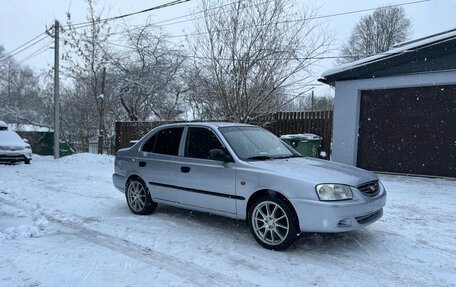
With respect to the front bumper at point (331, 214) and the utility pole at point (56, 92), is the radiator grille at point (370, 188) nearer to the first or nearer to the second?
the front bumper at point (331, 214)

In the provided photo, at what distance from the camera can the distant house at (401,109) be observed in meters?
10.6

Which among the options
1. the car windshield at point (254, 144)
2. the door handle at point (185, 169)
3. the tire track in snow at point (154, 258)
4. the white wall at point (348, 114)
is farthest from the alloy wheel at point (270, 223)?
the white wall at point (348, 114)

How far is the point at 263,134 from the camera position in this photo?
6.35 meters

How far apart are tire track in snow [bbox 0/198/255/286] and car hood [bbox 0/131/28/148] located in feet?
39.2

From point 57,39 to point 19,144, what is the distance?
5.76m

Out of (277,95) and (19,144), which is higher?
(277,95)

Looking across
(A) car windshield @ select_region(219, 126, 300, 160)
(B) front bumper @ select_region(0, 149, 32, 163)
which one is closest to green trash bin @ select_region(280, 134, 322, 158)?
(A) car windshield @ select_region(219, 126, 300, 160)

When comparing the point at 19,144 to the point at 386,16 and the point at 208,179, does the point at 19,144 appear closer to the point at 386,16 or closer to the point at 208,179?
the point at 208,179

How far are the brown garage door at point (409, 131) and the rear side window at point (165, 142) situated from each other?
7584 mm

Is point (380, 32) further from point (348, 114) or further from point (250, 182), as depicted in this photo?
point (250, 182)

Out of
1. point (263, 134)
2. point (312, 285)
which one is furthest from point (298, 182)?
point (263, 134)

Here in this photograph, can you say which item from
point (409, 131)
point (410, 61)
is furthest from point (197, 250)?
point (410, 61)

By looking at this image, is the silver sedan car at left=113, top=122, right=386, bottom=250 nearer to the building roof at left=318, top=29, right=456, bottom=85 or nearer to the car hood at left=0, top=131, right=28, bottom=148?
the building roof at left=318, top=29, right=456, bottom=85

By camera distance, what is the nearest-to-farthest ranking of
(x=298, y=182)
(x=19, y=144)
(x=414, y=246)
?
(x=298, y=182), (x=414, y=246), (x=19, y=144)
